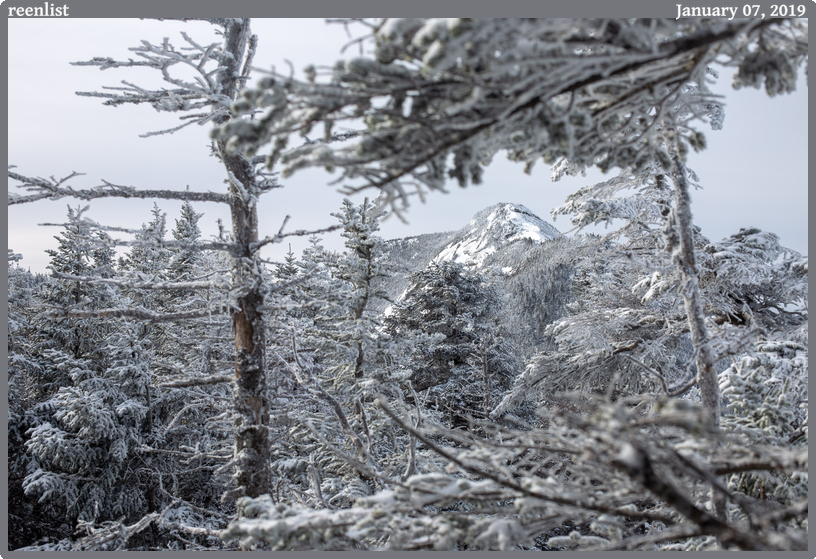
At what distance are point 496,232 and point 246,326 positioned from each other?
5496 cm

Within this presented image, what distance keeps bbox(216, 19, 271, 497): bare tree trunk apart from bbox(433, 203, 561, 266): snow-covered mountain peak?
1814 inches

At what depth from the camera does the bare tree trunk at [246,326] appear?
545 cm

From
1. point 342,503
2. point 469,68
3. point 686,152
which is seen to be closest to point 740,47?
point 686,152

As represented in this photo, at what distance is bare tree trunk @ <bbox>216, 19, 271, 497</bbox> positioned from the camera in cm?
545

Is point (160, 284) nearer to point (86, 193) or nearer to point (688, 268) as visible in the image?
point (86, 193)

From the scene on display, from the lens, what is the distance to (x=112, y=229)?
15.6ft

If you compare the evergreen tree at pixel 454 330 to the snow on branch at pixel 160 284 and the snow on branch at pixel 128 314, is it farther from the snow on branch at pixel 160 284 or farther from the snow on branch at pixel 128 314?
the snow on branch at pixel 128 314

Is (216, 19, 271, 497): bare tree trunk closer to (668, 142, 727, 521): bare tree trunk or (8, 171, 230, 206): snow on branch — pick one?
(8, 171, 230, 206): snow on branch

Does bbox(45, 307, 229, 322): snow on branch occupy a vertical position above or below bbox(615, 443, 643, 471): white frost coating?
above

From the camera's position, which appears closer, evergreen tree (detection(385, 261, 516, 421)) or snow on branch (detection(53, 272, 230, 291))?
snow on branch (detection(53, 272, 230, 291))

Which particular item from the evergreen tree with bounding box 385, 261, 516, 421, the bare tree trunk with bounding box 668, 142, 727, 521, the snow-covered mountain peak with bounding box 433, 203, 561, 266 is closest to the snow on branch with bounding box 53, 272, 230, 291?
the bare tree trunk with bounding box 668, 142, 727, 521

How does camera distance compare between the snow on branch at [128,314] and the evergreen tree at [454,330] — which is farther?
the evergreen tree at [454,330]

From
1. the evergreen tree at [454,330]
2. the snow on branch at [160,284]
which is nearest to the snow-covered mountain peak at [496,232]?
the evergreen tree at [454,330]

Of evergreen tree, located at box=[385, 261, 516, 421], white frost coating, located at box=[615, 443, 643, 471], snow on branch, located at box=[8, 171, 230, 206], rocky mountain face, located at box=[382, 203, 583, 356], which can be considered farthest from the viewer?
rocky mountain face, located at box=[382, 203, 583, 356]
